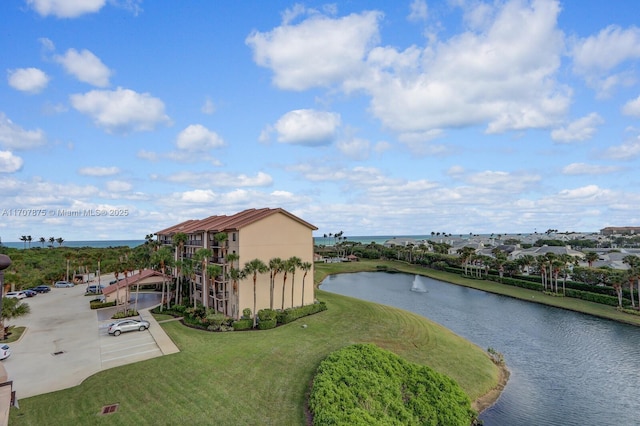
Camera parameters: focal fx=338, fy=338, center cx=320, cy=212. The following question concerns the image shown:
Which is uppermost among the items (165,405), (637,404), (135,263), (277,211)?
Answer: (277,211)

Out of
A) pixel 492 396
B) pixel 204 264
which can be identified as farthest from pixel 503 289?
pixel 204 264

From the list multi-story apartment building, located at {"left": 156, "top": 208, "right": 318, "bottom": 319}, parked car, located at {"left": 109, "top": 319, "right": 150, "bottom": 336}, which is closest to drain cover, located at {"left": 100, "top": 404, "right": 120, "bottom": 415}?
parked car, located at {"left": 109, "top": 319, "right": 150, "bottom": 336}

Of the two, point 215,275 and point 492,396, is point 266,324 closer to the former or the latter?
point 215,275

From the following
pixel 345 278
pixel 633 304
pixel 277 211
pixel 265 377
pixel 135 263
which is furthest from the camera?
pixel 345 278

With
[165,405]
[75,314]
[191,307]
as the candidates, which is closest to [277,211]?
[191,307]

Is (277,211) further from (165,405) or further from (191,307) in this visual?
(165,405)

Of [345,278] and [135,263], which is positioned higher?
[135,263]
